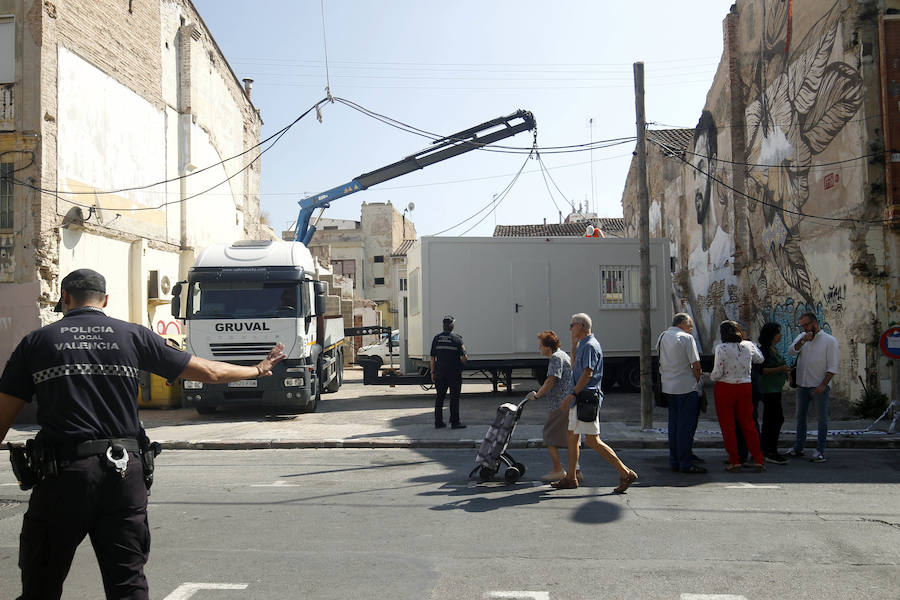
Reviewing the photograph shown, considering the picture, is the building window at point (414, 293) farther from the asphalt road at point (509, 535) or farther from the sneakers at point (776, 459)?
the sneakers at point (776, 459)

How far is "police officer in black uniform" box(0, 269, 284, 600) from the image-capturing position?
3.42 metres

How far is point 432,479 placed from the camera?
844cm

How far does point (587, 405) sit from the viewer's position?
299 inches

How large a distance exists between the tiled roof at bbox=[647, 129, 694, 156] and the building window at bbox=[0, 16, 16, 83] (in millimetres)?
18007

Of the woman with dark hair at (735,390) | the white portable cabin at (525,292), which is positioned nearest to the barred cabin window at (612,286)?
the white portable cabin at (525,292)

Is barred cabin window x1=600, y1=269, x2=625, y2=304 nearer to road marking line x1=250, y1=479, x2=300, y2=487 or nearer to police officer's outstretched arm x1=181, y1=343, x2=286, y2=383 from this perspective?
road marking line x1=250, y1=479, x2=300, y2=487

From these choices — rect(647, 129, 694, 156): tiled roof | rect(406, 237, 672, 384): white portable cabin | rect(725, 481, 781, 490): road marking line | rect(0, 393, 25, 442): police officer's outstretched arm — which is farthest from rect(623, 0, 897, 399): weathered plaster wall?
rect(0, 393, 25, 442): police officer's outstretched arm

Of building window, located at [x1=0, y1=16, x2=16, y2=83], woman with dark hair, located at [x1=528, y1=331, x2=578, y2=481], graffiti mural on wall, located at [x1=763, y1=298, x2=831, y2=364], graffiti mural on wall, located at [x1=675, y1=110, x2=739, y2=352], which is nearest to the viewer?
woman with dark hair, located at [x1=528, y1=331, x2=578, y2=481]

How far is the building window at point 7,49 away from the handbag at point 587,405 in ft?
46.0

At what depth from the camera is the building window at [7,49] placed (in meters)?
15.5

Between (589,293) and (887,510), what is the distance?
1126 centimetres

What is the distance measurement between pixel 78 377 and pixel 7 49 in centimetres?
1504

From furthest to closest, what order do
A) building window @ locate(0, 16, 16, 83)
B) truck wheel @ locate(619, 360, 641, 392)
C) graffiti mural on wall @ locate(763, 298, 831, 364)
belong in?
1. truck wheel @ locate(619, 360, 641, 392)
2. graffiti mural on wall @ locate(763, 298, 831, 364)
3. building window @ locate(0, 16, 16, 83)

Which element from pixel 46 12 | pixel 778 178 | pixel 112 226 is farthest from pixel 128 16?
pixel 778 178
